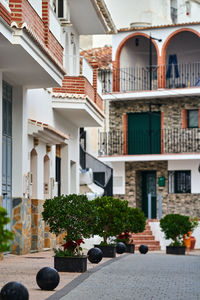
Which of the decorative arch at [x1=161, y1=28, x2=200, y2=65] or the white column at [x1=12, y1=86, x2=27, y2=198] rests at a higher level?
the decorative arch at [x1=161, y1=28, x2=200, y2=65]

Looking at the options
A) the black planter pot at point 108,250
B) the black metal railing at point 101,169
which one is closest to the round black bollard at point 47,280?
the black planter pot at point 108,250

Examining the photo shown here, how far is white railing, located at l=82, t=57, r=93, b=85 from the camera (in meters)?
25.6

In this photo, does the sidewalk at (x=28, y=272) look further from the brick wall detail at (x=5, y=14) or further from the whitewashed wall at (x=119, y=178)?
the whitewashed wall at (x=119, y=178)

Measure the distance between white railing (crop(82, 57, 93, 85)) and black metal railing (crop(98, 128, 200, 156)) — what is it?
1227 centimetres

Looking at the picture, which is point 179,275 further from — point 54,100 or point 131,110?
point 131,110

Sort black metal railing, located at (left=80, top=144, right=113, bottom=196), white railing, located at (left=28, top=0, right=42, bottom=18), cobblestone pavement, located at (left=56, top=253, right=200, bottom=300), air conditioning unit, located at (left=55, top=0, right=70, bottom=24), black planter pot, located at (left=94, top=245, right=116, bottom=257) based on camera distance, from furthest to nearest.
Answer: black metal railing, located at (left=80, top=144, right=113, bottom=196) < air conditioning unit, located at (left=55, top=0, right=70, bottom=24) < black planter pot, located at (left=94, top=245, right=116, bottom=257) < white railing, located at (left=28, top=0, right=42, bottom=18) < cobblestone pavement, located at (left=56, top=253, right=200, bottom=300)

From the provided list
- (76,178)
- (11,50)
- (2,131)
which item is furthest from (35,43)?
(76,178)

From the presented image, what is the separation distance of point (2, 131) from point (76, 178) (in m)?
10.8

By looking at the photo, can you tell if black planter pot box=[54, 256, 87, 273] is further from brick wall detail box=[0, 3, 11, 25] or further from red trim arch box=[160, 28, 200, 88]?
red trim arch box=[160, 28, 200, 88]

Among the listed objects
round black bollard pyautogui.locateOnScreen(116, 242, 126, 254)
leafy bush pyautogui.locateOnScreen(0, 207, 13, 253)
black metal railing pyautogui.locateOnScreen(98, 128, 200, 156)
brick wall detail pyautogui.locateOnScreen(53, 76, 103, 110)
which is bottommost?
round black bollard pyautogui.locateOnScreen(116, 242, 126, 254)

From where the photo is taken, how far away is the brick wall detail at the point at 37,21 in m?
15.4

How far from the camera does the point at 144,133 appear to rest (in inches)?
1558

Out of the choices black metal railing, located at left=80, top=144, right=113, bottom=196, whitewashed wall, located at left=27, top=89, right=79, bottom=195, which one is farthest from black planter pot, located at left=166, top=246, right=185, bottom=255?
black metal railing, located at left=80, top=144, right=113, bottom=196

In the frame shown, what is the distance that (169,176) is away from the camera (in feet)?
128
